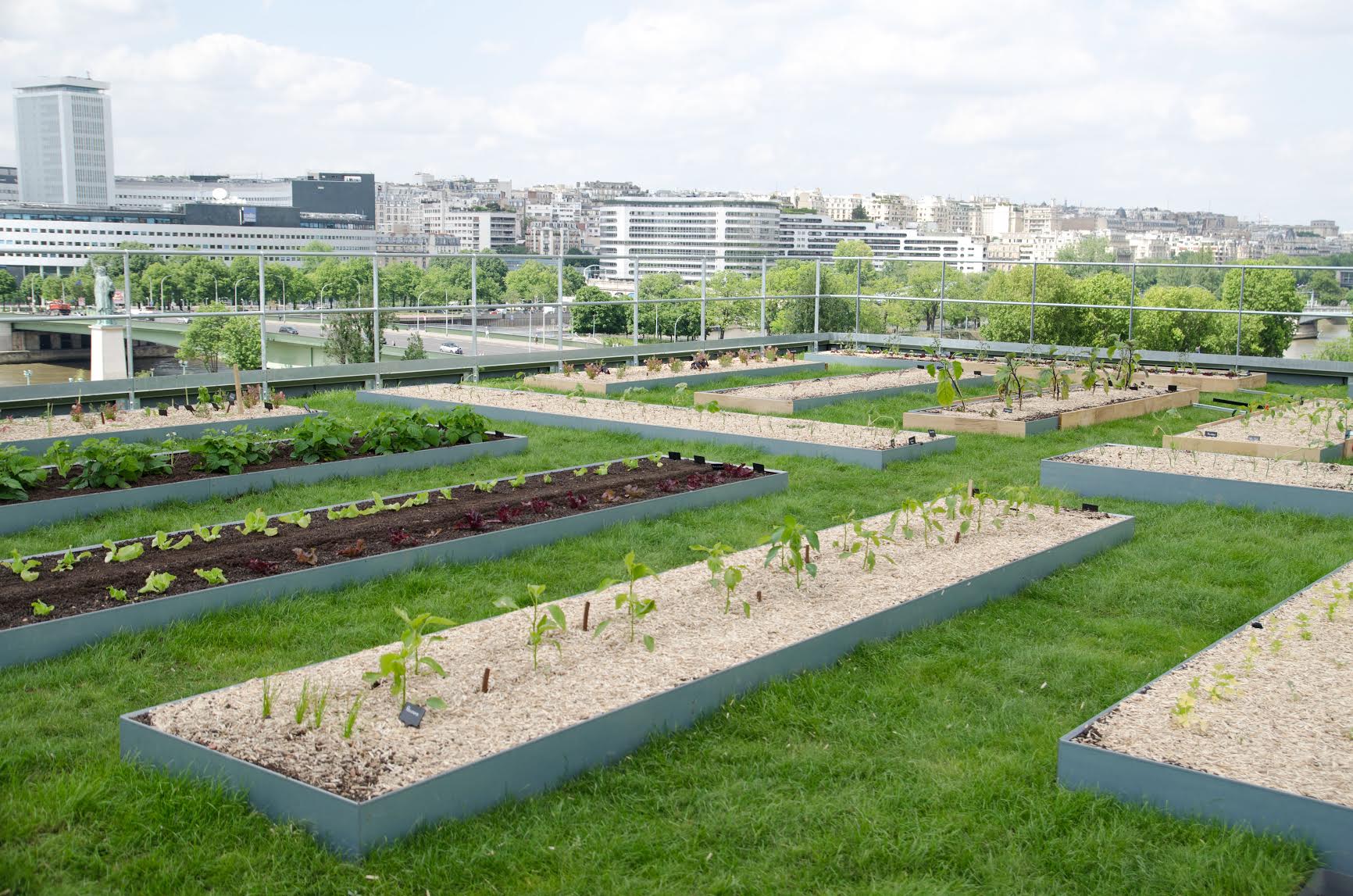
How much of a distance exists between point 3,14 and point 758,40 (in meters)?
22.9

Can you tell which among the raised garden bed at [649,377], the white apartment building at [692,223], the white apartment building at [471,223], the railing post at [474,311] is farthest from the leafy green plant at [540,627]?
the white apartment building at [471,223]

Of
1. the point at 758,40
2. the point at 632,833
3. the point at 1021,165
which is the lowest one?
the point at 632,833

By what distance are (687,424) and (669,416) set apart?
42 cm

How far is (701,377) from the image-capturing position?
12.3 metres

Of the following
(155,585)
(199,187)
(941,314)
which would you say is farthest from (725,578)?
(199,187)

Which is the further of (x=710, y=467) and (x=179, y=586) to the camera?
(x=710, y=467)

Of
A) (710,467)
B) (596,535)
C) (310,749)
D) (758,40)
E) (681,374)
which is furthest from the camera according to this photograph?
(758,40)

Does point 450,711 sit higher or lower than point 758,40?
lower

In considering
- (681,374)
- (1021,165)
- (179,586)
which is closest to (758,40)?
(1021,165)

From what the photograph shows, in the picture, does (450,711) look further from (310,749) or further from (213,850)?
Result: (213,850)

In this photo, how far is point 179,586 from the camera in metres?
4.71

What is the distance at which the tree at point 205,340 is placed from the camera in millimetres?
10758

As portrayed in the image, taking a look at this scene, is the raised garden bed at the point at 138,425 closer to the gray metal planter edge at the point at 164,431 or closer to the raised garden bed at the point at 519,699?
the gray metal planter edge at the point at 164,431

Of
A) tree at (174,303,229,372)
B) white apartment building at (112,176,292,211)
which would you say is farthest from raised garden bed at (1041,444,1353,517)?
white apartment building at (112,176,292,211)
